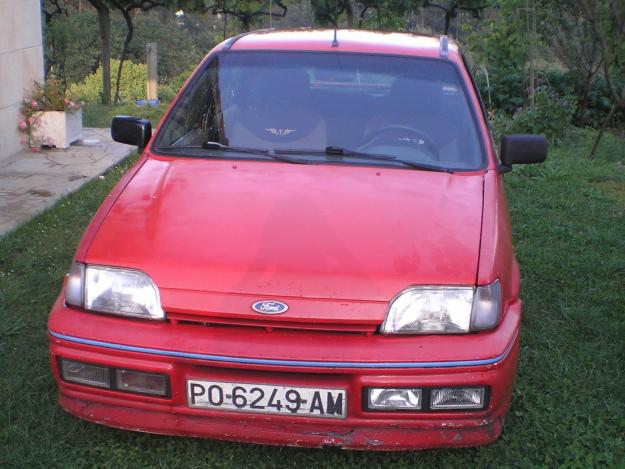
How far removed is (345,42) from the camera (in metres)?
4.05

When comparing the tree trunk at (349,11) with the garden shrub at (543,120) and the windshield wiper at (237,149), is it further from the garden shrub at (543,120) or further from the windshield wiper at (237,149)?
the windshield wiper at (237,149)

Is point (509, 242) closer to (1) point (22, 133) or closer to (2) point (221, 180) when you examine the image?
(2) point (221, 180)

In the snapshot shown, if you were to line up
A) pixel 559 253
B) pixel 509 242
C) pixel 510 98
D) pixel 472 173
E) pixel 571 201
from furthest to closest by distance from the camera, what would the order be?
pixel 510 98 → pixel 571 201 → pixel 559 253 → pixel 472 173 → pixel 509 242

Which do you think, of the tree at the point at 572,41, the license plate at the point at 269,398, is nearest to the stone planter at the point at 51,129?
the tree at the point at 572,41

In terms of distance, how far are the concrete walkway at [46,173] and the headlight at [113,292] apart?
10.4ft

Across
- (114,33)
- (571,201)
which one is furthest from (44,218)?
(114,33)

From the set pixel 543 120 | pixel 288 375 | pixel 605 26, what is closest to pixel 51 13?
pixel 543 120

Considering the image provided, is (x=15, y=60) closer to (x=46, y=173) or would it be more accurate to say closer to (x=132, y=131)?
(x=46, y=173)

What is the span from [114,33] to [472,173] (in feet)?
97.6

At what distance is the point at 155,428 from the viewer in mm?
2658

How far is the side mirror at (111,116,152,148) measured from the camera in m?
3.89

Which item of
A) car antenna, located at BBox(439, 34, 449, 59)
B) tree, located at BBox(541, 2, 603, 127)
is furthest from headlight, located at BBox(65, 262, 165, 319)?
tree, located at BBox(541, 2, 603, 127)

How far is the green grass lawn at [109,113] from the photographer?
448 inches

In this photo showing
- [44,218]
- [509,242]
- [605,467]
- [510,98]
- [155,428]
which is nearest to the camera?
[155,428]
